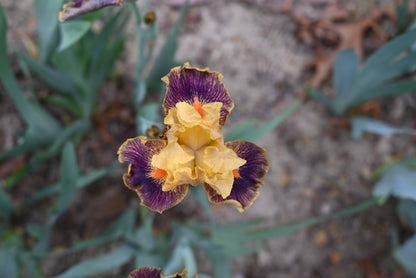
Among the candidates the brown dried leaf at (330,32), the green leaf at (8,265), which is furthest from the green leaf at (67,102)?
the brown dried leaf at (330,32)

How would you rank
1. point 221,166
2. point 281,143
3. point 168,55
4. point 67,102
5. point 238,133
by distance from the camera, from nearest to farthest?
point 221,166, point 238,133, point 168,55, point 67,102, point 281,143

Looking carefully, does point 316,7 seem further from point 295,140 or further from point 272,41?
point 295,140

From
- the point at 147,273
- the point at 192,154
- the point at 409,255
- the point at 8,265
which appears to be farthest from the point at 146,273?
the point at 409,255

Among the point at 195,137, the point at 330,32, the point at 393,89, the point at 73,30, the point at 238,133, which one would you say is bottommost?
the point at 195,137

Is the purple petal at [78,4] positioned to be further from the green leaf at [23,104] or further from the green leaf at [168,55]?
the green leaf at [168,55]

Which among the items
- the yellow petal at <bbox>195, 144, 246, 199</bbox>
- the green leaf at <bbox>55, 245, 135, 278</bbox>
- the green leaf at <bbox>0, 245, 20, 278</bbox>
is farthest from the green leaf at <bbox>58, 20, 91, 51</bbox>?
the green leaf at <bbox>0, 245, 20, 278</bbox>

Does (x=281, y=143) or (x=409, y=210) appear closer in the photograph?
(x=409, y=210)

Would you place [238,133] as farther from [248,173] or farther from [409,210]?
[409,210]

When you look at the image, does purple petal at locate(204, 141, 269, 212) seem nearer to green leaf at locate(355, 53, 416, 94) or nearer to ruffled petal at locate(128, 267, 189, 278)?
ruffled petal at locate(128, 267, 189, 278)
